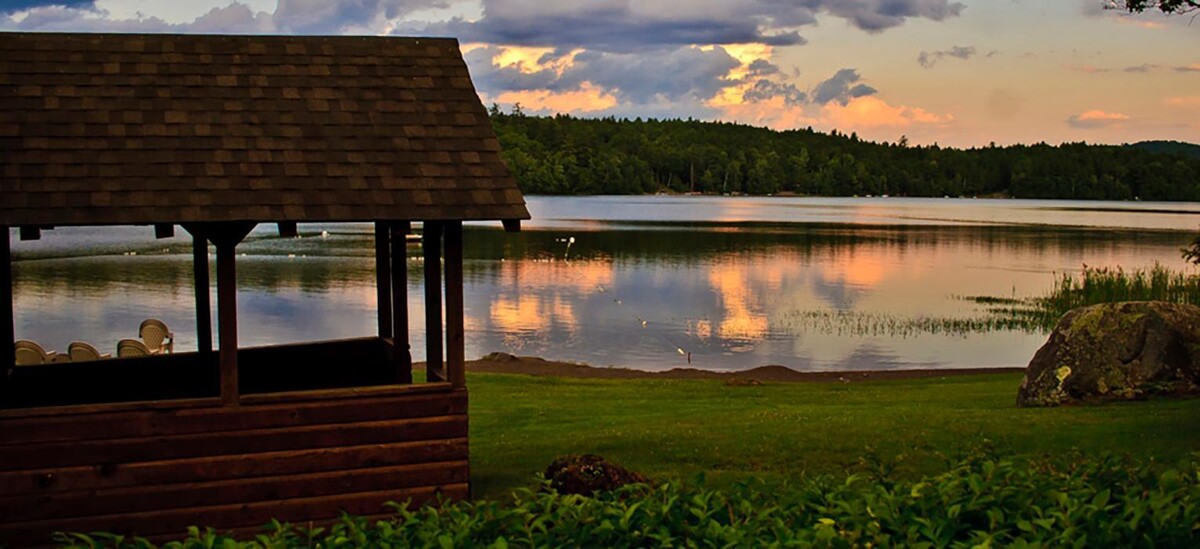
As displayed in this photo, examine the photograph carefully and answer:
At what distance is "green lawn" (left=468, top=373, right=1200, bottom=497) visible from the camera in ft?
41.4

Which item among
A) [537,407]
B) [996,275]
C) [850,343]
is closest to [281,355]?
[537,407]

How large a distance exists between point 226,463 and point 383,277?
3.71 meters

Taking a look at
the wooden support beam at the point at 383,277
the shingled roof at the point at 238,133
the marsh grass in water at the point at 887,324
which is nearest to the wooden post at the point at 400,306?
the wooden support beam at the point at 383,277

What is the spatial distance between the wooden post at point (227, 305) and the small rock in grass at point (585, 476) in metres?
2.88

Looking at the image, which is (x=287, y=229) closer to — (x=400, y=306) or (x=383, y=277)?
(x=400, y=306)

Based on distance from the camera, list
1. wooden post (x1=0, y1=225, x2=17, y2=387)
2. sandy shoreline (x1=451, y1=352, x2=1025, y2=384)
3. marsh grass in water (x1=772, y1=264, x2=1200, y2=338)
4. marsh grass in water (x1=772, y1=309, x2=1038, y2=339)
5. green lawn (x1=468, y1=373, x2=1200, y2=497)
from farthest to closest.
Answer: marsh grass in water (x1=772, y1=309, x2=1038, y2=339)
marsh grass in water (x1=772, y1=264, x2=1200, y2=338)
sandy shoreline (x1=451, y1=352, x2=1025, y2=384)
green lawn (x1=468, y1=373, x2=1200, y2=497)
wooden post (x1=0, y1=225, x2=17, y2=387)

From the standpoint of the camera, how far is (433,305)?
1171 centimetres

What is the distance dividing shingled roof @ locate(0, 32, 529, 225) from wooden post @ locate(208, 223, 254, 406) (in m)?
0.27

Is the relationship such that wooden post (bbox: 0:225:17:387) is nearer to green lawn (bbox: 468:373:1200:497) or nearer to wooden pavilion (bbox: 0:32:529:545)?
wooden pavilion (bbox: 0:32:529:545)

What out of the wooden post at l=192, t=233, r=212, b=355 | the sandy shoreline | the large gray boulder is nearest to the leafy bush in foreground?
the wooden post at l=192, t=233, r=212, b=355

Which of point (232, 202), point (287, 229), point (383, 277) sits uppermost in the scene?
point (232, 202)

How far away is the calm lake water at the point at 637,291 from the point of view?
1277 inches

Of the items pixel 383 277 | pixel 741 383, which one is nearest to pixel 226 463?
pixel 383 277

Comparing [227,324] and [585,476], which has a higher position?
[227,324]
